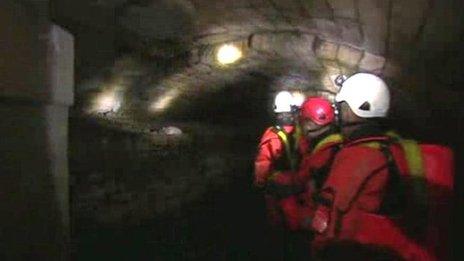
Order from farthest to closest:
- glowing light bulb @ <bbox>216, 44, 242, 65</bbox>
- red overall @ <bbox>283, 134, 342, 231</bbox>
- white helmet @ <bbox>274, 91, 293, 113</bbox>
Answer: white helmet @ <bbox>274, 91, 293, 113</bbox> → glowing light bulb @ <bbox>216, 44, 242, 65</bbox> → red overall @ <bbox>283, 134, 342, 231</bbox>

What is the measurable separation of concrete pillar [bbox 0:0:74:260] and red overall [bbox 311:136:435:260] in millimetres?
1234

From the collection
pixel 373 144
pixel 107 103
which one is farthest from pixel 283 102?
pixel 373 144

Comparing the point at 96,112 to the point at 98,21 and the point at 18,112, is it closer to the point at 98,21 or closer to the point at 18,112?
the point at 98,21

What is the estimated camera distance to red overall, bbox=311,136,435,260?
2.49 m

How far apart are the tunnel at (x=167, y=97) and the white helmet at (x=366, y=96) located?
0.59 metres

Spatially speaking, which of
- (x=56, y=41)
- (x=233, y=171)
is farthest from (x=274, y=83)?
(x=56, y=41)

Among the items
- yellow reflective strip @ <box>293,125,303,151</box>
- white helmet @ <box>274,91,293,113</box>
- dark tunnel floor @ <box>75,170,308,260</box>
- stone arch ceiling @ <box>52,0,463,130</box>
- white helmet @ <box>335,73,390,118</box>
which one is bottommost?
dark tunnel floor @ <box>75,170,308,260</box>

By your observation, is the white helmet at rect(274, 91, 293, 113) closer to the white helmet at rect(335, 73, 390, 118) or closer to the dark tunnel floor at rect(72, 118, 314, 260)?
the dark tunnel floor at rect(72, 118, 314, 260)

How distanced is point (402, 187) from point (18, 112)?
5.25ft

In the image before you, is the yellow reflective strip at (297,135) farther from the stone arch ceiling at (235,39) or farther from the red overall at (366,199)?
the red overall at (366,199)

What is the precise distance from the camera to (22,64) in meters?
2.29

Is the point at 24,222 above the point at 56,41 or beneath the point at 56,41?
beneath

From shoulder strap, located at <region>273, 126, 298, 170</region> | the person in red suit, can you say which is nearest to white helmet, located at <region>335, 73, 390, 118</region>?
the person in red suit

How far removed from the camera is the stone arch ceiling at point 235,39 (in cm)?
344
